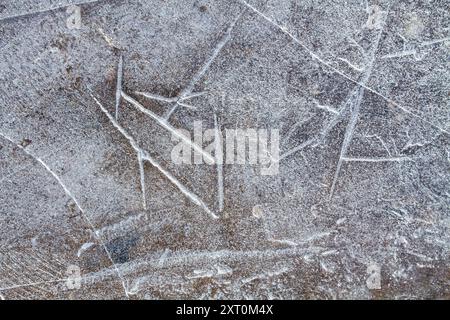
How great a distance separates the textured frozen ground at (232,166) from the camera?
1516mm

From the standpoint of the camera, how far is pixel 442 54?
151 cm

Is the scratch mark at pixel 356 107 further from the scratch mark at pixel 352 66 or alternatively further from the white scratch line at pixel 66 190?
the white scratch line at pixel 66 190

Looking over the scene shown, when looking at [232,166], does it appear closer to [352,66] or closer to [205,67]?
[205,67]

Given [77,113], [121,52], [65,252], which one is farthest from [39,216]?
[121,52]

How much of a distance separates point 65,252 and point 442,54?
1606 mm

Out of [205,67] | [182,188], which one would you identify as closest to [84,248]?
[182,188]

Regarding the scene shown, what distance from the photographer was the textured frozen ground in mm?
1516

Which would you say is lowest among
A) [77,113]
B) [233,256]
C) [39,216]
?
[233,256]

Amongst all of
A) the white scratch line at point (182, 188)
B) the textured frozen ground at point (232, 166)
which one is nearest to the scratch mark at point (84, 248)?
the textured frozen ground at point (232, 166)

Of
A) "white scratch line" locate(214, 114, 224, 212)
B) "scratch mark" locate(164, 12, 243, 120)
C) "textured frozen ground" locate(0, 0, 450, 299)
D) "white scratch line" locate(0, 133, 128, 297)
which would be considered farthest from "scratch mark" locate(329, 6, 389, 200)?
"white scratch line" locate(0, 133, 128, 297)

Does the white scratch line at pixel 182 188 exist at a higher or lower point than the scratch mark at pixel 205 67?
lower

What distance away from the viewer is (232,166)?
5.06ft

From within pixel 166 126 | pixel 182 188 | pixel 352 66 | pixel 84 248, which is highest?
pixel 352 66
